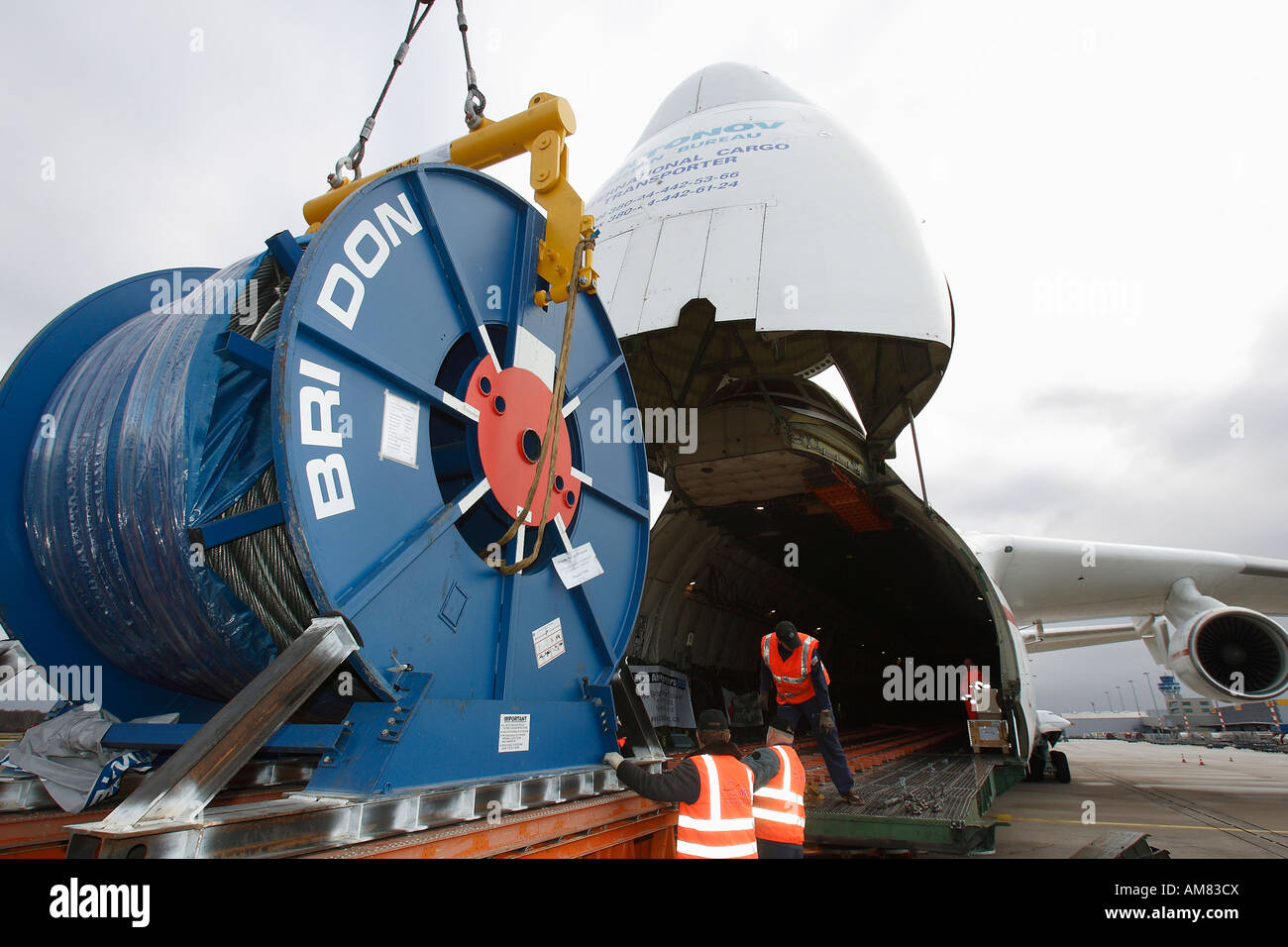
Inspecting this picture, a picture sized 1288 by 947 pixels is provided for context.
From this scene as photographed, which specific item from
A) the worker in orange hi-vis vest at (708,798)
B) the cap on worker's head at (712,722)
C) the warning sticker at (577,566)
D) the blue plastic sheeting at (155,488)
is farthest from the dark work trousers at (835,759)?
the blue plastic sheeting at (155,488)

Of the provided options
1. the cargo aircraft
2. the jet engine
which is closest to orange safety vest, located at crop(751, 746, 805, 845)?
the cargo aircraft

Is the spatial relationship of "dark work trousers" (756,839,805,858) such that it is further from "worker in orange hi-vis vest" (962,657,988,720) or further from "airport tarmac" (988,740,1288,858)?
"worker in orange hi-vis vest" (962,657,988,720)

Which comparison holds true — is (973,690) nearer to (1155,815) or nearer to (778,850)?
(1155,815)

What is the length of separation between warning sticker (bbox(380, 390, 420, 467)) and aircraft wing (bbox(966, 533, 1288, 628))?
8.49 m

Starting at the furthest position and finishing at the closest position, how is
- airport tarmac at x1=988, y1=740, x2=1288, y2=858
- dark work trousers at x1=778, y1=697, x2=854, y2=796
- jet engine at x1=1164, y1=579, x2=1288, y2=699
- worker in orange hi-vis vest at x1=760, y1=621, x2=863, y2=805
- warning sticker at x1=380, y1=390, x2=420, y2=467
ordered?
jet engine at x1=1164, y1=579, x2=1288, y2=699
airport tarmac at x1=988, y1=740, x2=1288, y2=858
worker in orange hi-vis vest at x1=760, y1=621, x2=863, y2=805
dark work trousers at x1=778, y1=697, x2=854, y2=796
warning sticker at x1=380, y1=390, x2=420, y2=467

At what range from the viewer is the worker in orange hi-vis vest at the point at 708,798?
3.08 meters

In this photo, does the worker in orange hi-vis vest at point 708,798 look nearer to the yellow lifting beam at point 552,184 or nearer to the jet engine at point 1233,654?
the yellow lifting beam at point 552,184

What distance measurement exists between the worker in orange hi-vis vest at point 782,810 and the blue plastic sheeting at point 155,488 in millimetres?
2376

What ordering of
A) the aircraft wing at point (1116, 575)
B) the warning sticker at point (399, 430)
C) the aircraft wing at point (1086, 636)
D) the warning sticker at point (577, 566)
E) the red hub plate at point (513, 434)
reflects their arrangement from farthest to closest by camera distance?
the aircraft wing at point (1086, 636)
the aircraft wing at point (1116, 575)
the warning sticker at point (577, 566)
the red hub plate at point (513, 434)
the warning sticker at point (399, 430)

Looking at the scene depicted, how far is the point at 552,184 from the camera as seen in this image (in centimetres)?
384

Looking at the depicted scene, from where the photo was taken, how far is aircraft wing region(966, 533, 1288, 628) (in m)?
9.62

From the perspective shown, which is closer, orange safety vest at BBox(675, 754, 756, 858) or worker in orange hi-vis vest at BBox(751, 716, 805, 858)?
orange safety vest at BBox(675, 754, 756, 858)

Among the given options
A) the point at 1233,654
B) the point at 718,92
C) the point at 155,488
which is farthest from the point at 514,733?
the point at 1233,654
